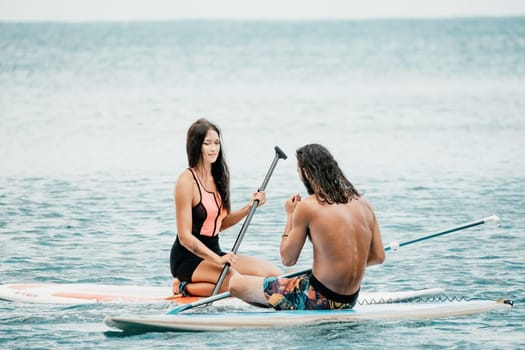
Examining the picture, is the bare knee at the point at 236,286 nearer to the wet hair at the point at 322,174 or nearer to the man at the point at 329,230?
the man at the point at 329,230

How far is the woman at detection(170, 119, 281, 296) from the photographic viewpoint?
26.7 feet

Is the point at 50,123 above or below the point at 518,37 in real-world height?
below

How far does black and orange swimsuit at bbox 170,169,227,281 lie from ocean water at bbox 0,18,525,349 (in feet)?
1.15

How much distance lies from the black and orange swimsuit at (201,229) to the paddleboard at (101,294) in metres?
0.21

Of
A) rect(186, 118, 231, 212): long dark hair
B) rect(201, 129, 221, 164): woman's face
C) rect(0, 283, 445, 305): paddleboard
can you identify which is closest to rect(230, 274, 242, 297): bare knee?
rect(0, 283, 445, 305): paddleboard

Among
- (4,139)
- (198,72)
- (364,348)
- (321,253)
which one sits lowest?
(364,348)

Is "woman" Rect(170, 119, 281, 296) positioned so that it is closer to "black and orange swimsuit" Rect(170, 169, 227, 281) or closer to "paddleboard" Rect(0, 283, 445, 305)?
"black and orange swimsuit" Rect(170, 169, 227, 281)

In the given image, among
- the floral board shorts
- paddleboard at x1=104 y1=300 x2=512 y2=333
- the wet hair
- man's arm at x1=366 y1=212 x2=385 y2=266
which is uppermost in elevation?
the wet hair

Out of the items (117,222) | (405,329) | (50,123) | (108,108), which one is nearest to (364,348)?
(405,329)

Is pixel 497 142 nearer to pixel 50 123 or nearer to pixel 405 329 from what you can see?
pixel 50 123

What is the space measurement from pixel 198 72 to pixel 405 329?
146ft

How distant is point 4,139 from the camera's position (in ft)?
71.4

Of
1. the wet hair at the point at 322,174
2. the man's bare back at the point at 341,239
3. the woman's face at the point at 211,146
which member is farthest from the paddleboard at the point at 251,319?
the woman's face at the point at 211,146

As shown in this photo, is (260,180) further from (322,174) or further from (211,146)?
(322,174)
